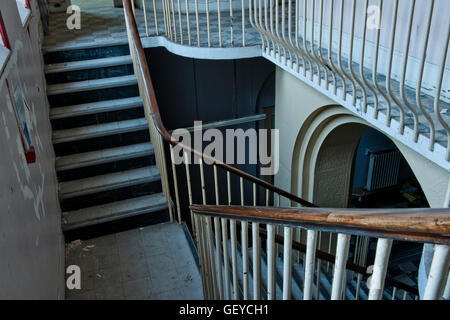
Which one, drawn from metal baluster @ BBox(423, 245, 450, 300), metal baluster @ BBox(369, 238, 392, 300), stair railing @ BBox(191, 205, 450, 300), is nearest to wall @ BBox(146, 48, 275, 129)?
stair railing @ BBox(191, 205, 450, 300)

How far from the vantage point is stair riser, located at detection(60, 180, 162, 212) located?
389 cm

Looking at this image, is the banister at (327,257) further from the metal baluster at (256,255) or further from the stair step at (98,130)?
the stair step at (98,130)

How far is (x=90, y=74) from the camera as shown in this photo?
4621mm

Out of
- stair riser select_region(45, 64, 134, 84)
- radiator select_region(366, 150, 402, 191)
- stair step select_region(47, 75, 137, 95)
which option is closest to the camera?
stair step select_region(47, 75, 137, 95)

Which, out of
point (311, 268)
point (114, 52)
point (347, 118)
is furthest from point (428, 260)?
point (114, 52)

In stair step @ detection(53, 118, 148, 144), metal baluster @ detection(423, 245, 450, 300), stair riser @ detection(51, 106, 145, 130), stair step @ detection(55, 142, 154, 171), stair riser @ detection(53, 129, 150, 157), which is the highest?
metal baluster @ detection(423, 245, 450, 300)

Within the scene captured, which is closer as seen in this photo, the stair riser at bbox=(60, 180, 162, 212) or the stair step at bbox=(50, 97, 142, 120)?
the stair riser at bbox=(60, 180, 162, 212)

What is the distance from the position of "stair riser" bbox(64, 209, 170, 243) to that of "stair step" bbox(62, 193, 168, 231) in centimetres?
4

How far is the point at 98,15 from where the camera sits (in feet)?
21.0

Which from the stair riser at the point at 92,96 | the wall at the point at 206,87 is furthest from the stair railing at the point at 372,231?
the wall at the point at 206,87

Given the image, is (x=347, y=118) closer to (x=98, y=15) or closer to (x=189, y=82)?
(x=189, y=82)

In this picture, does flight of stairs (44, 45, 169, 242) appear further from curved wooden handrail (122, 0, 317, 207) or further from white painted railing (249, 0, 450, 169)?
white painted railing (249, 0, 450, 169)

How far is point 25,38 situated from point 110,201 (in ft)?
5.60

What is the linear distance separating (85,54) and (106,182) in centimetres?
174
